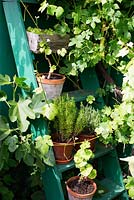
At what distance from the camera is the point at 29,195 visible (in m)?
2.18

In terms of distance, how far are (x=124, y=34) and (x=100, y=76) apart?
1.52 feet

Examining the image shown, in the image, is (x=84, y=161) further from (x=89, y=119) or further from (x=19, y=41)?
(x=19, y=41)

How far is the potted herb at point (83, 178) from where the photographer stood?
1.84 meters

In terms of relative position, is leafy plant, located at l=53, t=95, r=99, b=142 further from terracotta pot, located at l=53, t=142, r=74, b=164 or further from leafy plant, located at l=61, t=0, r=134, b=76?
leafy plant, located at l=61, t=0, r=134, b=76

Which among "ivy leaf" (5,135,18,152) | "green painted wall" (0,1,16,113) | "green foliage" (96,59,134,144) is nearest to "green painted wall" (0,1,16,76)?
"green painted wall" (0,1,16,113)

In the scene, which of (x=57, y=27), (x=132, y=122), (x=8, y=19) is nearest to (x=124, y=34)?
(x=57, y=27)

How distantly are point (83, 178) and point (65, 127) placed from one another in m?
0.35

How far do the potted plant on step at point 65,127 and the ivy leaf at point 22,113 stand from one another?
185 mm

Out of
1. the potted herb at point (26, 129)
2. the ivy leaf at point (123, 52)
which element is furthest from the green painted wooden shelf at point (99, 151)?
the ivy leaf at point (123, 52)

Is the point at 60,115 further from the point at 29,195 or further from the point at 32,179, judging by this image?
the point at 29,195

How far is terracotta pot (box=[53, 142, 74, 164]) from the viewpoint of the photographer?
190 centimetres

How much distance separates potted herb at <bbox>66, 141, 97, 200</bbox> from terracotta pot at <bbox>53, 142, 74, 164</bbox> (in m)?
0.09

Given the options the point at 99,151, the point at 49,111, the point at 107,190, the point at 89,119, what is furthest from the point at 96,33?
the point at 107,190

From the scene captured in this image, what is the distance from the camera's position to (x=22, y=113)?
Answer: 176cm
